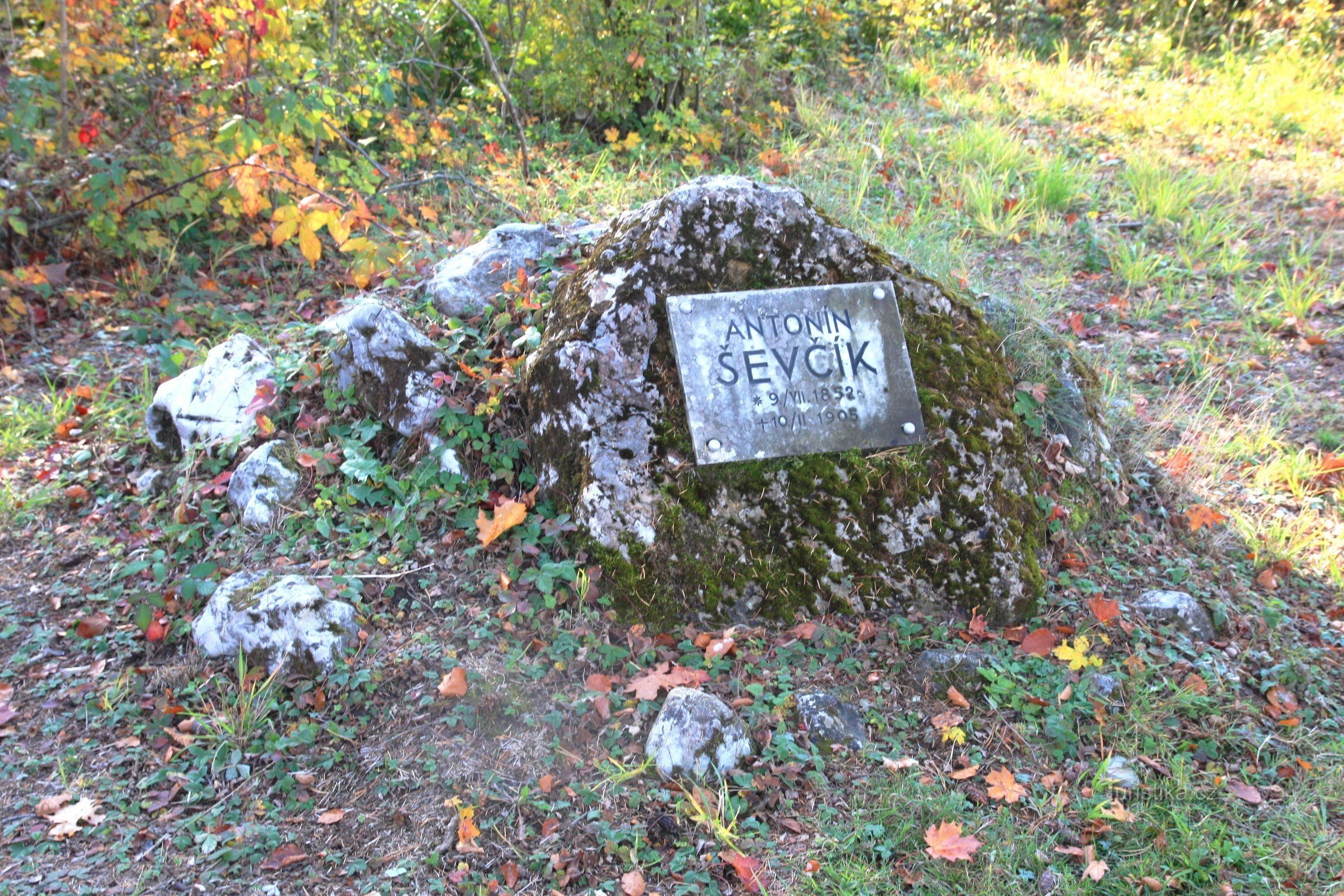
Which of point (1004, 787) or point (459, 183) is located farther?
point (459, 183)

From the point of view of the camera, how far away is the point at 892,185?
20.3 ft

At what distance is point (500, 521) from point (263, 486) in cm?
95

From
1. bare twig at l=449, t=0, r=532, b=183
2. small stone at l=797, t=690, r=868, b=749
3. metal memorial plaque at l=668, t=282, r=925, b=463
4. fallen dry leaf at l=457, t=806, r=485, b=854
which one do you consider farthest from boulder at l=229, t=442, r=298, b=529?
bare twig at l=449, t=0, r=532, b=183

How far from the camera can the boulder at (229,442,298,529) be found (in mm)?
3316

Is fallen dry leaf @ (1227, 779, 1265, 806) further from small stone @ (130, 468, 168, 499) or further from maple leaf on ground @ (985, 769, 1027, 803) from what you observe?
small stone @ (130, 468, 168, 499)

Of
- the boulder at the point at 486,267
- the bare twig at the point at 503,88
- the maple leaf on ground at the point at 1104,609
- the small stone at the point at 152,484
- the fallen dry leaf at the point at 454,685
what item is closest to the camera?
the fallen dry leaf at the point at 454,685

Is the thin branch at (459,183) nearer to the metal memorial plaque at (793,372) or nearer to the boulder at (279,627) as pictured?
the metal memorial plaque at (793,372)

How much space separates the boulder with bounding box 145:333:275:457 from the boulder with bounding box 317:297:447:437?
0.42 meters

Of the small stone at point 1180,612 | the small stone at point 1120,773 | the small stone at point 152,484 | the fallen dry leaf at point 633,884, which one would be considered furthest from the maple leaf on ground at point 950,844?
the small stone at point 152,484

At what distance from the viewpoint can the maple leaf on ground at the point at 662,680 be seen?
9.03 ft

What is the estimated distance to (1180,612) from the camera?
3207mm

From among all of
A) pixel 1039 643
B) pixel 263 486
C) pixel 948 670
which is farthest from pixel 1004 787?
pixel 263 486

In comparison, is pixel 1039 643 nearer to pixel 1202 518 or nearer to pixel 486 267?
pixel 1202 518

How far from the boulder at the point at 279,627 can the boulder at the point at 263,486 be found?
0.43 m
